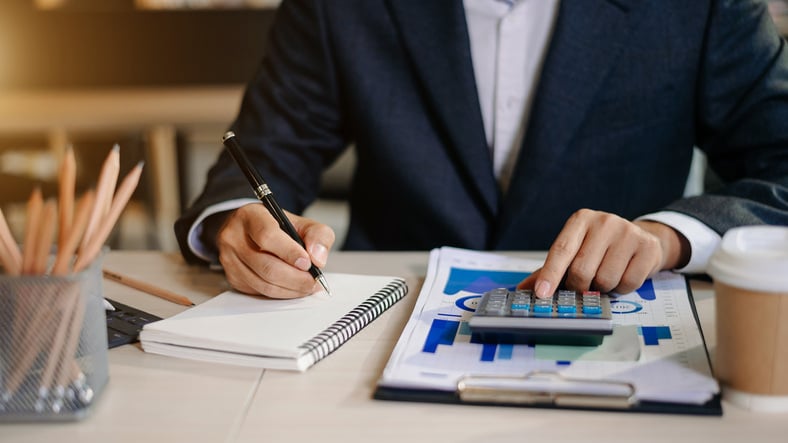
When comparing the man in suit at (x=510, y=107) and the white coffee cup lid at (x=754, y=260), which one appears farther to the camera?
the man in suit at (x=510, y=107)

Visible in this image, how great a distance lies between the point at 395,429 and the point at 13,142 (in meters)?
3.01

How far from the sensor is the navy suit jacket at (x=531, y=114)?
1.18 m

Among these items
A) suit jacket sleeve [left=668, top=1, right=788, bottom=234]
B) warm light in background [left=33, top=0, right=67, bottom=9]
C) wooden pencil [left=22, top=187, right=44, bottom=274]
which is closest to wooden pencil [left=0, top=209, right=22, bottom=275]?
wooden pencil [left=22, top=187, right=44, bottom=274]

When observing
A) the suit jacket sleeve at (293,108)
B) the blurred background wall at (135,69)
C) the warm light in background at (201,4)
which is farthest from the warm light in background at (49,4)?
the suit jacket sleeve at (293,108)

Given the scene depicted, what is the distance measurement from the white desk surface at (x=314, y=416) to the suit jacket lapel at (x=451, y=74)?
513mm

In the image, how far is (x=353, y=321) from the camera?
0.79 metres

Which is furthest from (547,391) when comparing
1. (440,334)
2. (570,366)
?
(440,334)

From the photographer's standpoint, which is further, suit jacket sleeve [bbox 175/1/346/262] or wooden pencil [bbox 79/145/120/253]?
suit jacket sleeve [bbox 175/1/346/262]

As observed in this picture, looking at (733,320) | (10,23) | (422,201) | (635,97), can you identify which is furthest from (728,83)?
(10,23)

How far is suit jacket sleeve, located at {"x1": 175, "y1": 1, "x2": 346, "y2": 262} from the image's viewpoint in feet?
4.08

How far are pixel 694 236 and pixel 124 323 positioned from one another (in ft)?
2.06

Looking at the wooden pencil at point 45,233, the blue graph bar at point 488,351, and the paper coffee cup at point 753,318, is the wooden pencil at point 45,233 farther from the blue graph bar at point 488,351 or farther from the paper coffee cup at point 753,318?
the paper coffee cup at point 753,318

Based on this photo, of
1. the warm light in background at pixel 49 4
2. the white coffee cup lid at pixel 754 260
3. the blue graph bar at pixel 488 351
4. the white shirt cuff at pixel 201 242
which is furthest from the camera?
the warm light in background at pixel 49 4

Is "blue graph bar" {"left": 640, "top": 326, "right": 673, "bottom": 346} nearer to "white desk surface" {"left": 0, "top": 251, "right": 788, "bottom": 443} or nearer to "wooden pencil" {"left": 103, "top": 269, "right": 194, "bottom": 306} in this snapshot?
"white desk surface" {"left": 0, "top": 251, "right": 788, "bottom": 443}
